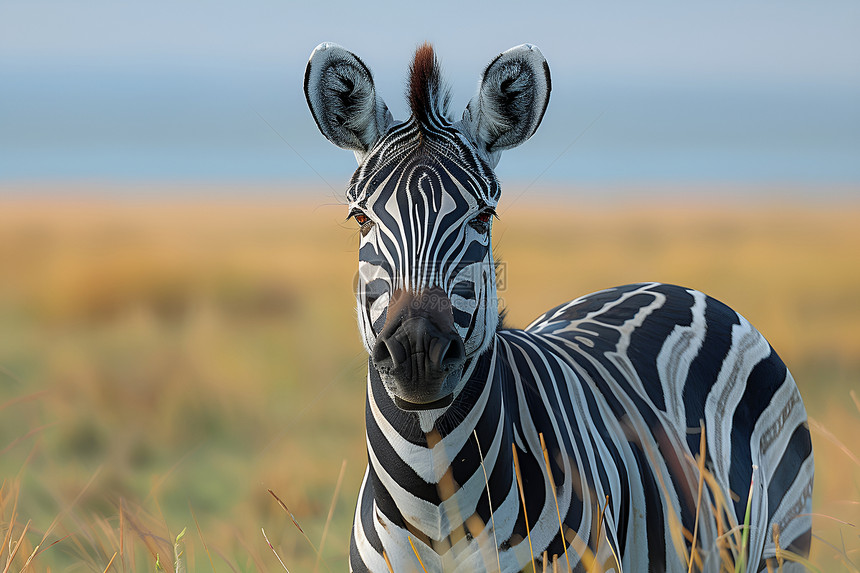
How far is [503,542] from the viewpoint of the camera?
10.5ft

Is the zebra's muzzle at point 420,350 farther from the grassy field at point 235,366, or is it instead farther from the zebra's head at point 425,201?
the grassy field at point 235,366

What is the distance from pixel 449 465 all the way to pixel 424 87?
64.3 inches

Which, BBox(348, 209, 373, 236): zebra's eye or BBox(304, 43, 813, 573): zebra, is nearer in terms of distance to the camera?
BBox(304, 43, 813, 573): zebra

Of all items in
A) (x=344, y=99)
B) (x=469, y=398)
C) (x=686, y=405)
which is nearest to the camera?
(x=469, y=398)

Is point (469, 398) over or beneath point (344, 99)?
beneath

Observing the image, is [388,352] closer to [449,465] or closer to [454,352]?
[454,352]

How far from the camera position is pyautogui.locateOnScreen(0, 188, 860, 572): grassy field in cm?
659

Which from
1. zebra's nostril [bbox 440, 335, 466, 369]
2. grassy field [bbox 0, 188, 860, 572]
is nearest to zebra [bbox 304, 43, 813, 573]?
zebra's nostril [bbox 440, 335, 466, 369]

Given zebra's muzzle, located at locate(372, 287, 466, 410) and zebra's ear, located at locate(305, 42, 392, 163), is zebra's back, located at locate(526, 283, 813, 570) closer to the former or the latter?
zebra's muzzle, located at locate(372, 287, 466, 410)

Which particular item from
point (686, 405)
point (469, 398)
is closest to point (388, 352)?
point (469, 398)

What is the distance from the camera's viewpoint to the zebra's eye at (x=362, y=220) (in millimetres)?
3336

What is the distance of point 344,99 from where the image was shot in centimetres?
358

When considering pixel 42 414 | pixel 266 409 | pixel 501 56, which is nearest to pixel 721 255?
pixel 266 409

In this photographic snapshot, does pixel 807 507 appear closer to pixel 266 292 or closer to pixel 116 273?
pixel 266 292
